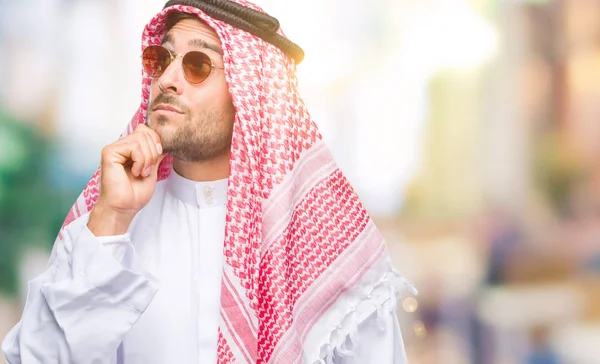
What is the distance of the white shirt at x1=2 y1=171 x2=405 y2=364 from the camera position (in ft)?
4.11

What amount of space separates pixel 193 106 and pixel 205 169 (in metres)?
0.18

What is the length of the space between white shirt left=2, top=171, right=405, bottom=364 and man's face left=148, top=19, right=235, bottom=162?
12cm

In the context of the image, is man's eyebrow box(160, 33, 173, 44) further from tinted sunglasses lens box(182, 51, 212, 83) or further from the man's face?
tinted sunglasses lens box(182, 51, 212, 83)

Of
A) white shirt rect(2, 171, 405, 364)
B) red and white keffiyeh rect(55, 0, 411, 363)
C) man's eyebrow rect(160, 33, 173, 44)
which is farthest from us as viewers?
man's eyebrow rect(160, 33, 173, 44)

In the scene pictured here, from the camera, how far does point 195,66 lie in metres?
1.56

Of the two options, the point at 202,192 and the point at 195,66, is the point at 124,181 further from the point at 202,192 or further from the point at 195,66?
the point at 195,66

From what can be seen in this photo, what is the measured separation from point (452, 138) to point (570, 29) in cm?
116

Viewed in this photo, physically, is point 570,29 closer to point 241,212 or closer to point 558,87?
point 558,87

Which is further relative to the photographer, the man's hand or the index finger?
the index finger

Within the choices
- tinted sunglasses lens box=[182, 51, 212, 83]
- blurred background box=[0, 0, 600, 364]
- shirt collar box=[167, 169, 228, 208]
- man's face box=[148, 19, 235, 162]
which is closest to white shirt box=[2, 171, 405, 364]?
shirt collar box=[167, 169, 228, 208]

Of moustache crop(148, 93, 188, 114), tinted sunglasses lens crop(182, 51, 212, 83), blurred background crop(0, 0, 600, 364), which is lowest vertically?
blurred background crop(0, 0, 600, 364)

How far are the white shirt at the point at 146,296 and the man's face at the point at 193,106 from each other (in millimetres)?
115

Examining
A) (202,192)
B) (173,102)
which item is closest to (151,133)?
(173,102)

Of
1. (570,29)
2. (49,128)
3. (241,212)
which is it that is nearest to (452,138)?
(570,29)
